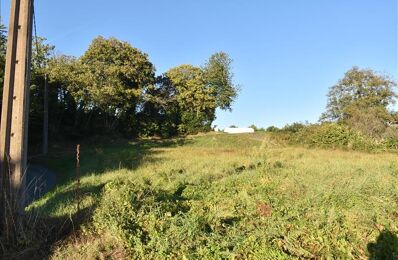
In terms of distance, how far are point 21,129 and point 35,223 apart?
135cm

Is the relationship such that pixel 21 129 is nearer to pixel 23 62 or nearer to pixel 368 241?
pixel 23 62

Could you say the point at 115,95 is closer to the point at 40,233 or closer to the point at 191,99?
the point at 191,99

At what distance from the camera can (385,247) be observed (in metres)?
4.73

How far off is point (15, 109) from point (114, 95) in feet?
107

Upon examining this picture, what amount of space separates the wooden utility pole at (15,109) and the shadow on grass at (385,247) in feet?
14.9

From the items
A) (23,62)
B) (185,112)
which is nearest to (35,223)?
(23,62)

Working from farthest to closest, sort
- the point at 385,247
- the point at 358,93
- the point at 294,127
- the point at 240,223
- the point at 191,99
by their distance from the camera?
the point at 358,93 → the point at 191,99 → the point at 294,127 → the point at 240,223 → the point at 385,247

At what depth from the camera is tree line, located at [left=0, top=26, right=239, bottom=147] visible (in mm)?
34812

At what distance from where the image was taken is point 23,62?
240 inches

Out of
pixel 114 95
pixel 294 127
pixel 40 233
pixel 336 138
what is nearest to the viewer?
pixel 40 233

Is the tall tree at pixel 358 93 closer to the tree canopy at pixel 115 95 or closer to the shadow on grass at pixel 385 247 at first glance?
the tree canopy at pixel 115 95

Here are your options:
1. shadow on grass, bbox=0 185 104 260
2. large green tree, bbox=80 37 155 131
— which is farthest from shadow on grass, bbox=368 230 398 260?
large green tree, bbox=80 37 155 131

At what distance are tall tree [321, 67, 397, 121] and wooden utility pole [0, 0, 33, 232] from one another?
184ft

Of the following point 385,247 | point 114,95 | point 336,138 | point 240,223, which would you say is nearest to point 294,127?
point 336,138
